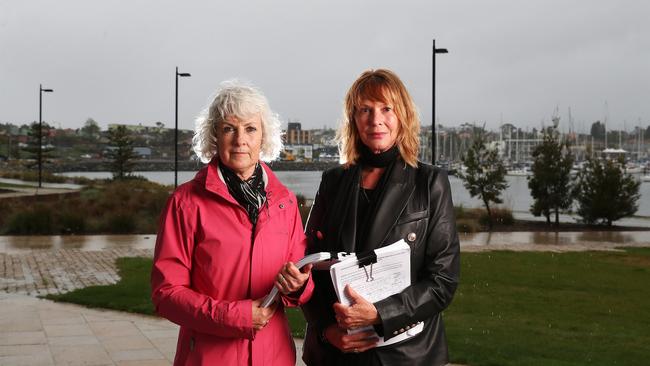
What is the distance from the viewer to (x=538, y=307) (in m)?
9.40

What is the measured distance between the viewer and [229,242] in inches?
99.3

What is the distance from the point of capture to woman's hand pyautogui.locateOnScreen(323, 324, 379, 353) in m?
2.64

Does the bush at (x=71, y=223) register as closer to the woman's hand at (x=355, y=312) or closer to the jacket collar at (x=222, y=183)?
the jacket collar at (x=222, y=183)

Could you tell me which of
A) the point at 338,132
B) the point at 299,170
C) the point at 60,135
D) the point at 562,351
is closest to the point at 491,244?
the point at 562,351

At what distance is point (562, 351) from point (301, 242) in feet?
16.5

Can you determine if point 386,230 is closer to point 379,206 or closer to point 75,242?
point 379,206

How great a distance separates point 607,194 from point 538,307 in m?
15.5

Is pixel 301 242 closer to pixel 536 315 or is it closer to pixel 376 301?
pixel 376 301

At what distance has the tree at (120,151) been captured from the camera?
42.6m

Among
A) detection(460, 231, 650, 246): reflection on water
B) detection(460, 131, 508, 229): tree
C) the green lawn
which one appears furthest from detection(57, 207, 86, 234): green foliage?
detection(460, 131, 508, 229): tree

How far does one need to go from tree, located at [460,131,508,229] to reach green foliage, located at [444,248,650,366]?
9.04 metres

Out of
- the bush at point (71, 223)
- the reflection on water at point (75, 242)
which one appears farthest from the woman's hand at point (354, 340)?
the bush at point (71, 223)

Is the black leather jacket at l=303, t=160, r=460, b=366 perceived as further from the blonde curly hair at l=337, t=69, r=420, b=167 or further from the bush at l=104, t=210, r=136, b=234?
the bush at l=104, t=210, r=136, b=234

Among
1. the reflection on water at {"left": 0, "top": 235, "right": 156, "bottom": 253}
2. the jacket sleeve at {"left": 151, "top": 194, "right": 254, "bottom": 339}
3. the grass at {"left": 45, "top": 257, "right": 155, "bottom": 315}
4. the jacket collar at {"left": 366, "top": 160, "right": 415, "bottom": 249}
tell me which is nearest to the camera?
the jacket sleeve at {"left": 151, "top": 194, "right": 254, "bottom": 339}
